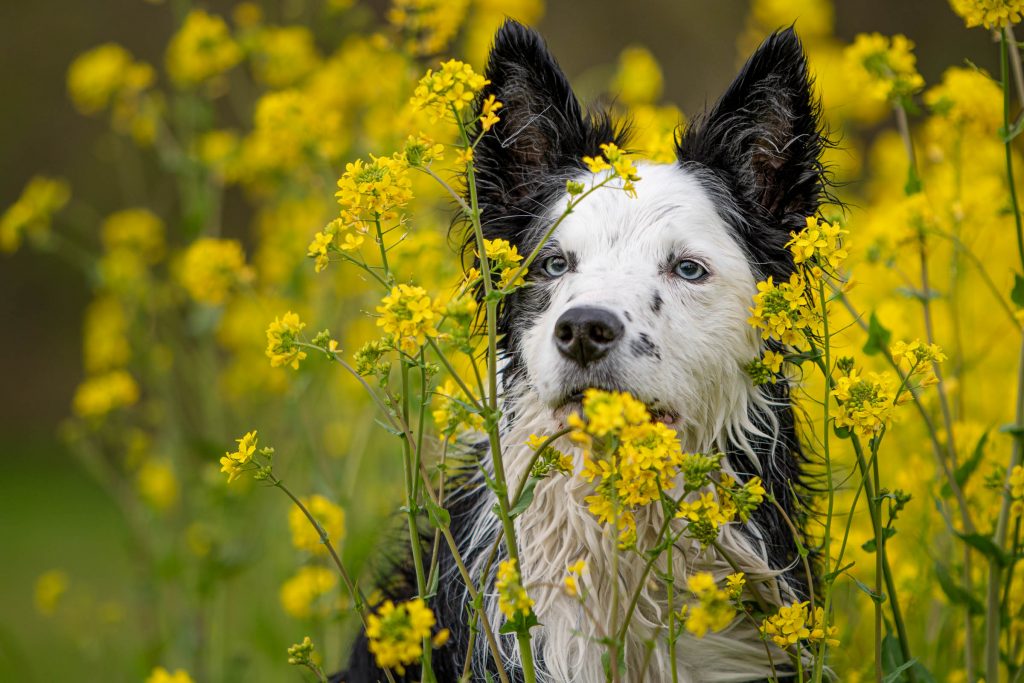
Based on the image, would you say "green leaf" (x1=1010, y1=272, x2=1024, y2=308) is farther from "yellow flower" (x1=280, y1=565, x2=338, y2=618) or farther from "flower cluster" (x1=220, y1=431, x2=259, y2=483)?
"yellow flower" (x1=280, y1=565, x2=338, y2=618)

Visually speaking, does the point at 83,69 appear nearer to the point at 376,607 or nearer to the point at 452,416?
the point at 376,607

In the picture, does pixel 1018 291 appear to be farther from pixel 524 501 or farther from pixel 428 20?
pixel 428 20

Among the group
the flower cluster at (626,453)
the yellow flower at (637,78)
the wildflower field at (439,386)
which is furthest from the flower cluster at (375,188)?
the yellow flower at (637,78)

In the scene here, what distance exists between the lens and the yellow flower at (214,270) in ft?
12.1

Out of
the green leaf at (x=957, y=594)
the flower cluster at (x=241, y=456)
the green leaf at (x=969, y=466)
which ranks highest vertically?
the green leaf at (x=969, y=466)

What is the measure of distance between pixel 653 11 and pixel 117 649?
7653 millimetres

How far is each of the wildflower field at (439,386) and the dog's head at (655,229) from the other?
3.8 inches

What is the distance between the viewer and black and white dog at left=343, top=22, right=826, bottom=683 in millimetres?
2664

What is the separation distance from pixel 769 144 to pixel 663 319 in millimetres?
635

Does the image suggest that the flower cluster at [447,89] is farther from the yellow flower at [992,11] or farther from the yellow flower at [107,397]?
the yellow flower at [107,397]

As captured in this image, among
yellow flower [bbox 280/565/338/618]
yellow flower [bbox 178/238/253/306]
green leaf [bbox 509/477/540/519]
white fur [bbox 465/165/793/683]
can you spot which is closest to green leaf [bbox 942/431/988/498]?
white fur [bbox 465/165/793/683]

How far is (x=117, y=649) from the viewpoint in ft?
15.4

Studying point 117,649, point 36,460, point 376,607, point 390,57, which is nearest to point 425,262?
point 376,607

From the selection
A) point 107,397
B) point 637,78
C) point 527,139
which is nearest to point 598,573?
point 527,139
